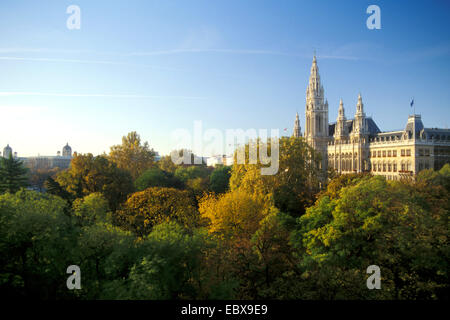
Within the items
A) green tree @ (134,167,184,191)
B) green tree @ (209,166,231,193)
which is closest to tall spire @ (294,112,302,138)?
green tree @ (209,166,231,193)

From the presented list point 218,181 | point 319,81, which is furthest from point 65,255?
point 319,81

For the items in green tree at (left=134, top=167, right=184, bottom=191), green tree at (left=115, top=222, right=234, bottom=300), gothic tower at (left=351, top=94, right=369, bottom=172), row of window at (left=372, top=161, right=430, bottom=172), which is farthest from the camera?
gothic tower at (left=351, top=94, right=369, bottom=172)

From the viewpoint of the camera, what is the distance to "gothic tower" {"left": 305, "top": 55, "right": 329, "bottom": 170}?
9150 centimetres

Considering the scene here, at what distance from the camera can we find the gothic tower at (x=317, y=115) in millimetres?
91500

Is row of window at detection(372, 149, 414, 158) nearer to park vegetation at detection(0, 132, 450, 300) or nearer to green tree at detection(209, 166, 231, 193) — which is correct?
green tree at detection(209, 166, 231, 193)

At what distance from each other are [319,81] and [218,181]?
52807 mm

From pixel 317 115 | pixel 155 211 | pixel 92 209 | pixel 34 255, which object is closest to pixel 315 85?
pixel 317 115

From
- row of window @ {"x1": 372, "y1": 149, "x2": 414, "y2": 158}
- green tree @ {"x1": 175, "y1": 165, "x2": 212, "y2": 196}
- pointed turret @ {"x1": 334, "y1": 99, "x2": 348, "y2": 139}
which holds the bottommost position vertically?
green tree @ {"x1": 175, "y1": 165, "x2": 212, "y2": 196}

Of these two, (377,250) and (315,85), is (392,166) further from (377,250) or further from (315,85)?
(377,250)

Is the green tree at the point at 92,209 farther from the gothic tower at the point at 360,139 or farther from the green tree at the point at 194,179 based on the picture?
the gothic tower at the point at 360,139

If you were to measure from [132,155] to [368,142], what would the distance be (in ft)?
189

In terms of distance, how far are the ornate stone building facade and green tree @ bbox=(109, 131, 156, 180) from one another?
126 feet
